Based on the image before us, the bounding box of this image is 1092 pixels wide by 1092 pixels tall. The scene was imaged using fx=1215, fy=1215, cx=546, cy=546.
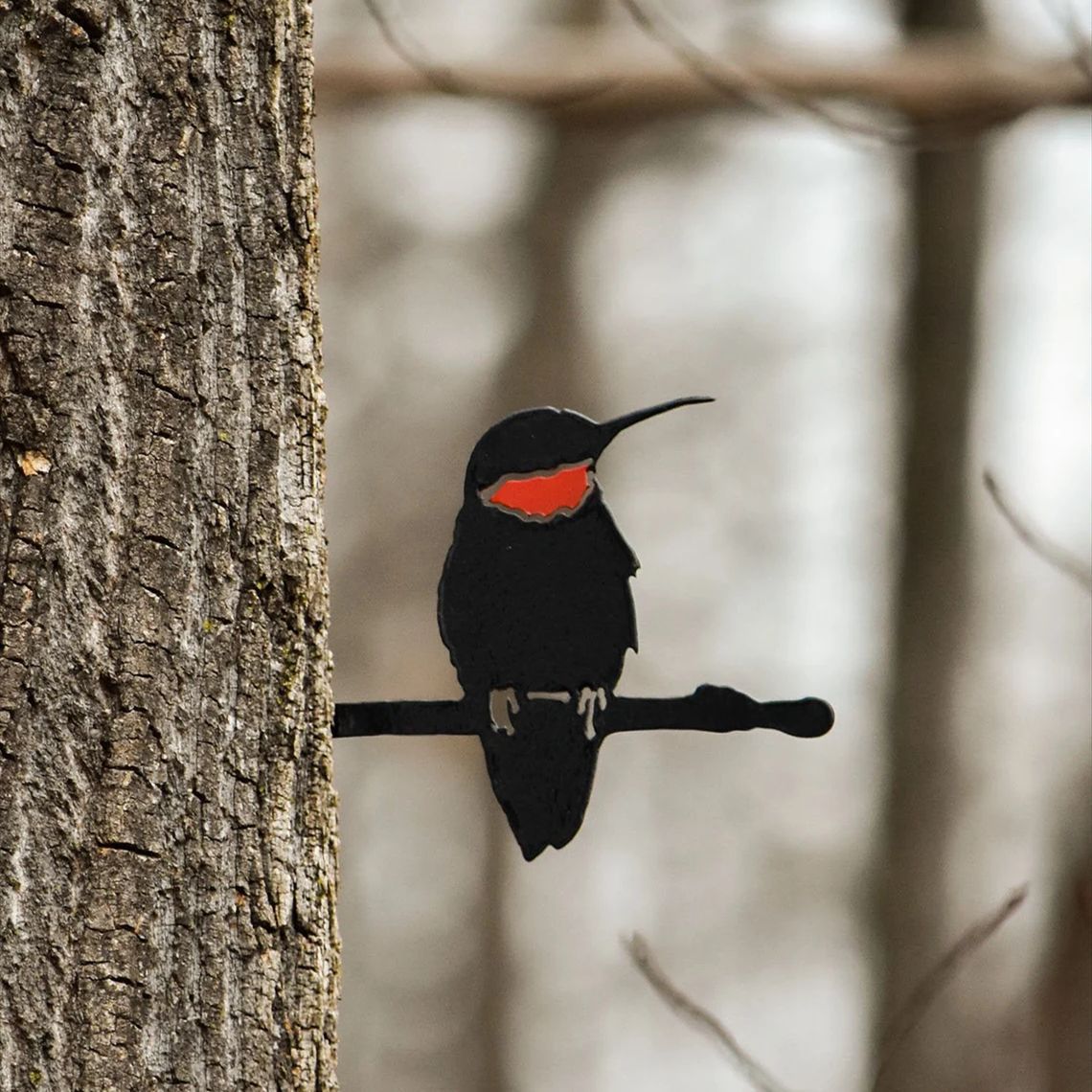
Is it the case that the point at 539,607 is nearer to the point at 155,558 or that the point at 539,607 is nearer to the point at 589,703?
the point at 589,703

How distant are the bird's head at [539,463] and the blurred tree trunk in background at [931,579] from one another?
2278mm

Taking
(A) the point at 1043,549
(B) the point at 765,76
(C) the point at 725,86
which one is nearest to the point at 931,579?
(B) the point at 765,76

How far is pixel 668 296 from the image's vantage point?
130 inches

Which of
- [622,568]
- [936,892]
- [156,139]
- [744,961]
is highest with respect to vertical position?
[156,139]

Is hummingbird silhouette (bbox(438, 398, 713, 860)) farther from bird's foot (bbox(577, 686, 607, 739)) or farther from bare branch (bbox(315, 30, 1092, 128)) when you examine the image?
bare branch (bbox(315, 30, 1092, 128))

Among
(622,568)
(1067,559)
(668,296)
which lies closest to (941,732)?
(668,296)

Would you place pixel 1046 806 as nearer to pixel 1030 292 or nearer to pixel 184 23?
pixel 1030 292

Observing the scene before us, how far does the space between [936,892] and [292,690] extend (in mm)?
2548

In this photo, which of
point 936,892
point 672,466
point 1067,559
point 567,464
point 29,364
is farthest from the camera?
point 672,466

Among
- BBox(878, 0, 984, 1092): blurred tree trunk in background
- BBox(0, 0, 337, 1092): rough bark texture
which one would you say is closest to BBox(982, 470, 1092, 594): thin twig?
BBox(0, 0, 337, 1092): rough bark texture

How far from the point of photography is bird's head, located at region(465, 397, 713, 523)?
64cm

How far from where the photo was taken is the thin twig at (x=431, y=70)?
1200 millimetres

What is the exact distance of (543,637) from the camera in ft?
2.15

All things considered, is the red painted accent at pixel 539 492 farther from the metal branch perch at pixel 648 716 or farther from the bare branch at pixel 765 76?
the bare branch at pixel 765 76
